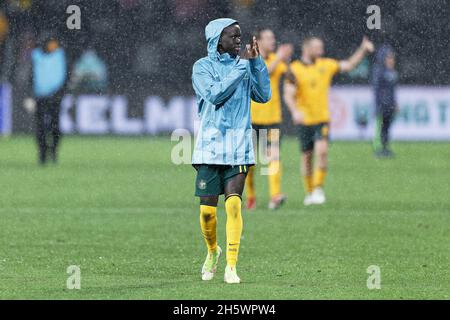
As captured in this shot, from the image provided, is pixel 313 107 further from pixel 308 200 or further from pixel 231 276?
pixel 231 276

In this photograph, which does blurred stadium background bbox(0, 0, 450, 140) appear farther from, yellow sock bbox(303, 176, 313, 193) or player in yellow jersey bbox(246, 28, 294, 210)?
player in yellow jersey bbox(246, 28, 294, 210)

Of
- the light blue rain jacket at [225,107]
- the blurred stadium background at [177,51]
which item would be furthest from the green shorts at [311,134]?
the blurred stadium background at [177,51]

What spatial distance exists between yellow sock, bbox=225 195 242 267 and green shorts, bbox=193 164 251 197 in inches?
6.3

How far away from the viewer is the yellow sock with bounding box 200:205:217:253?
11062mm

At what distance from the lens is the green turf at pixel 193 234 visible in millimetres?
10781

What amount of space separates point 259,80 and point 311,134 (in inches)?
312

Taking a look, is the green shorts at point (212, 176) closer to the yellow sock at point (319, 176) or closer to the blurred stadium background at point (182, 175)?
the blurred stadium background at point (182, 175)

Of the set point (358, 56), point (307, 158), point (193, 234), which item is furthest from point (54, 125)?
point (193, 234)

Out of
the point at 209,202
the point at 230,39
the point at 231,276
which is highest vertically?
the point at 230,39

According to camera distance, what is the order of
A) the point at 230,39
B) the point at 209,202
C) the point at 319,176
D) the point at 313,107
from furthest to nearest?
the point at 313,107 → the point at 319,176 → the point at 209,202 → the point at 230,39

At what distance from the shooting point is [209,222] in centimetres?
1111

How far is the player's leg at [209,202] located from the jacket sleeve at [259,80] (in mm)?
654

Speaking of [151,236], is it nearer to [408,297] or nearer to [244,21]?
[408,297]

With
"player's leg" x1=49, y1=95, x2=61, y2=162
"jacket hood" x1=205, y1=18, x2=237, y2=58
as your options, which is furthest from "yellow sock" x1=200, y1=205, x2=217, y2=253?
"player's leg" x1=49, y1=95, x2=61, y2=162
